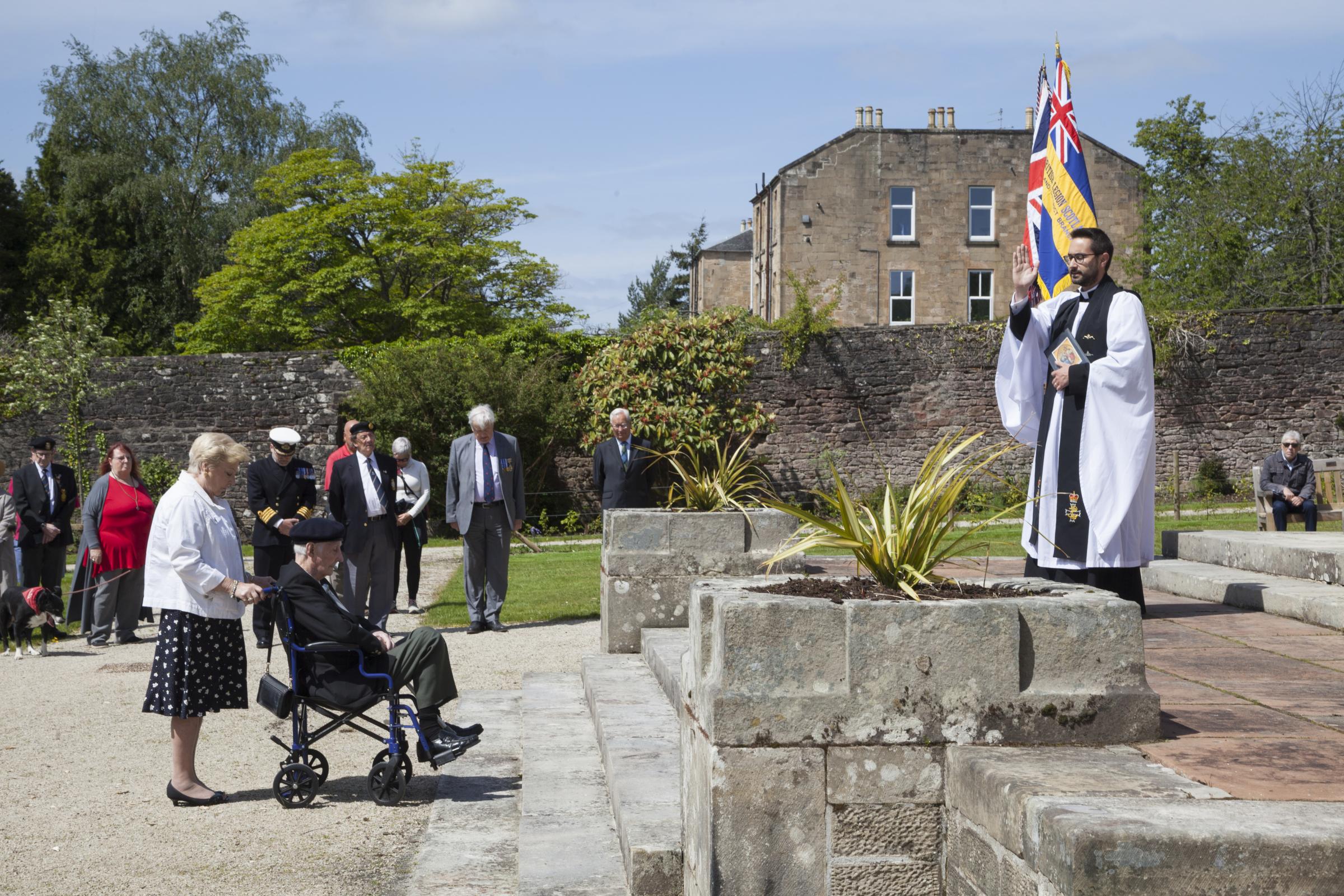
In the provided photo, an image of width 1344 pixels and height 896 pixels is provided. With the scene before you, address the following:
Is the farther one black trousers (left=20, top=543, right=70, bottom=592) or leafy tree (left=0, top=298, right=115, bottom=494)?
leafy tree (left=0, top=298, right=115, bottom=494)

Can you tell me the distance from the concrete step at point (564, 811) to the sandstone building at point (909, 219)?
25989mm

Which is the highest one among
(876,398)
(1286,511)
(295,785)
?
(876,398)

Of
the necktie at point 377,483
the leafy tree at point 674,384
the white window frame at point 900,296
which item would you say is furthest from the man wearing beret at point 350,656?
the white window frame at point 900,296

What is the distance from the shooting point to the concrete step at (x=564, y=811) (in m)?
3.94

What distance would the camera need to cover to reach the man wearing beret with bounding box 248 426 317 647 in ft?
29.2

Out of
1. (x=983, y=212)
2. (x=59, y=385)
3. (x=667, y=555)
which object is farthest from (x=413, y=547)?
(x=983, y=212)

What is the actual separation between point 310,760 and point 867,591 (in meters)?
3.30

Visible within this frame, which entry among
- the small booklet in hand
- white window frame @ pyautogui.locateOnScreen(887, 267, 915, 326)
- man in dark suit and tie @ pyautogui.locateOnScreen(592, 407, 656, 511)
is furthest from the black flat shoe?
white window frame @ pyautogui.locateOnScreen(887, 267, 915, 326)

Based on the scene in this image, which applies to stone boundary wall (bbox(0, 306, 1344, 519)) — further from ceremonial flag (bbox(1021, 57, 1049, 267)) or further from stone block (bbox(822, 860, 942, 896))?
stone block (bbox(822, 860, 942, 896))

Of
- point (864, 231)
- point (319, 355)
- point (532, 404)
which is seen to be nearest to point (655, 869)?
point (532, 404)

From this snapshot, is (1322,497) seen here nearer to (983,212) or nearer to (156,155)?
(983,212)

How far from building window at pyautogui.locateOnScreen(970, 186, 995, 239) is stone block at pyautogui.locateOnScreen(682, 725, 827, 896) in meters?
30.3

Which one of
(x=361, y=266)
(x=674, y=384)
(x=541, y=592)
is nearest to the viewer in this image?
(x=541, y=592)

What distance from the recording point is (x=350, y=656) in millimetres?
5164
